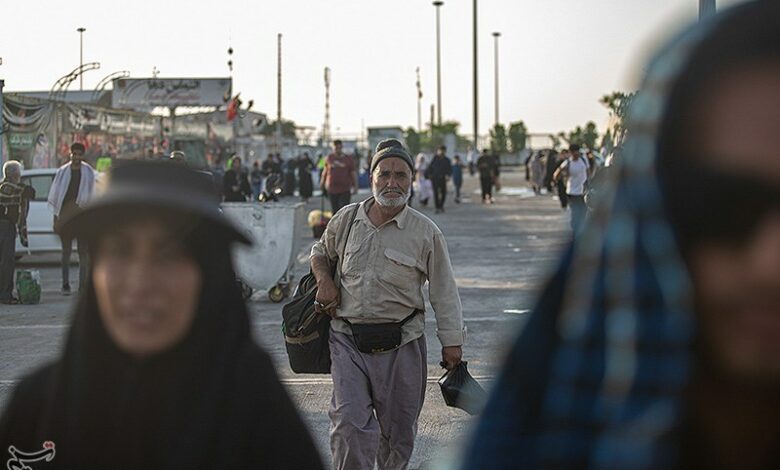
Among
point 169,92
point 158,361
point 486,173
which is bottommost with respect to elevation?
point 486,173

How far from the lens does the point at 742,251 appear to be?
1277 mm

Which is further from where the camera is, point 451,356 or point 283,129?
point 283,129

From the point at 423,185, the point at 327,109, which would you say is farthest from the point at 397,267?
the point at 327,109

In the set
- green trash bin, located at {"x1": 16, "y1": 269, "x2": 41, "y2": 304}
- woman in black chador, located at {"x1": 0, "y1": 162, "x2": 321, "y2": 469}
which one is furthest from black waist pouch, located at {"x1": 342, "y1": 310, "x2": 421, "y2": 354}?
green trash bin, located at {"x1": 16, "y1": 269, "x2": 41, "y2": 304}

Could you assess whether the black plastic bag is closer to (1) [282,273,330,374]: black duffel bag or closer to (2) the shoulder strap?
(1) [282,273,330,374]: black duffel bag

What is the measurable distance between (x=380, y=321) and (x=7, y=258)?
34.8ft

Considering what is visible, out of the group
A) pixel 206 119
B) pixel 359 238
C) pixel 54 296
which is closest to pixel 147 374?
pixel 359 238

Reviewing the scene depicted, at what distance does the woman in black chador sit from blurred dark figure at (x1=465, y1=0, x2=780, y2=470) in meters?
1.14

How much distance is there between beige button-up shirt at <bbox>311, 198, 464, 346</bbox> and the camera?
20.0 ft

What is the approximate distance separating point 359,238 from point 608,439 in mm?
4901

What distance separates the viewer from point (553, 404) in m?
1.36

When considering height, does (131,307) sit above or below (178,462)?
above

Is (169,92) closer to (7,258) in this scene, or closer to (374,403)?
(7,258)

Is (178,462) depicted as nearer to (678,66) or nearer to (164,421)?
(164,421)
